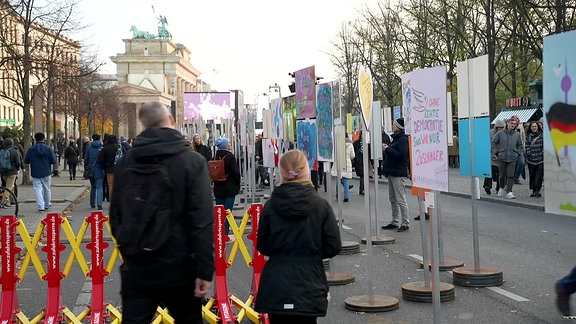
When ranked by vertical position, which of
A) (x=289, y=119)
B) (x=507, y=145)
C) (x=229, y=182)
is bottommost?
(x=229, y=182)

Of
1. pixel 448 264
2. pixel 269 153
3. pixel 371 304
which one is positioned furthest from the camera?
pixel 269 153

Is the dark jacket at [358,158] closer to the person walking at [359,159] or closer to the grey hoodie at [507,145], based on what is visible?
the person walking at [359,159]

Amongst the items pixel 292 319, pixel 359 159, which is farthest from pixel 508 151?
pixel 292 319

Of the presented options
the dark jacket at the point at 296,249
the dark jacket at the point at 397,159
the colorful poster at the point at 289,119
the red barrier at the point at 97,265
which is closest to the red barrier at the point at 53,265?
the red barrier at the point at 97,265

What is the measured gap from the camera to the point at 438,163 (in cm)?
696

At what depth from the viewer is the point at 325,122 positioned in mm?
11258

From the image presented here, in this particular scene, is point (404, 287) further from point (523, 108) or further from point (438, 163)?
point (523, 108)

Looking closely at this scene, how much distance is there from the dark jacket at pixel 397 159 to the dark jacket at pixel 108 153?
337 inches

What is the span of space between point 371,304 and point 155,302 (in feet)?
12.8

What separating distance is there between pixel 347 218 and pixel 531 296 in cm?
925

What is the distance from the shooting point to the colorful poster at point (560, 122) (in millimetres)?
5438

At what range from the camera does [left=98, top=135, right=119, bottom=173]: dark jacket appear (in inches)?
806

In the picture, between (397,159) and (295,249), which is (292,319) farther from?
(397,159)

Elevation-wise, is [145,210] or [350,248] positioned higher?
[145,210]
